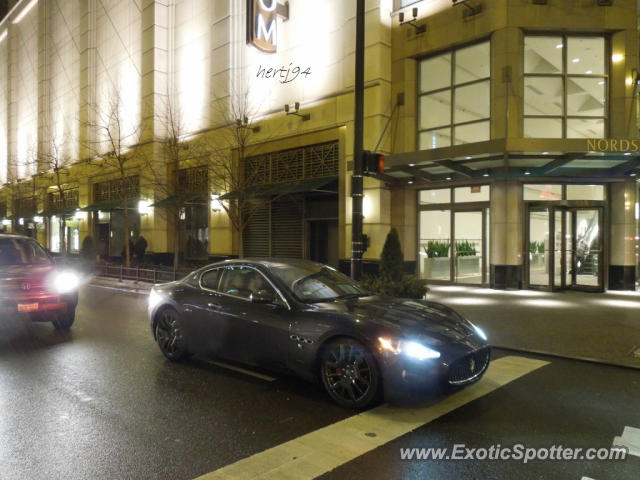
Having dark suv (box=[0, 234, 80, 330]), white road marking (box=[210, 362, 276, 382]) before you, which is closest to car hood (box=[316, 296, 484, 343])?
white road marking (box=[210, 362, 276, 382])

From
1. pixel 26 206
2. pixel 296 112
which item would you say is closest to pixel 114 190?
pixel 26 206

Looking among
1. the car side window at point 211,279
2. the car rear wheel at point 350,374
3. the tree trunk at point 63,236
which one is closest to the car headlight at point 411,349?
the car rear wheel at point 350,374

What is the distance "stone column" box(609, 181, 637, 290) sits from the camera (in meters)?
14.2

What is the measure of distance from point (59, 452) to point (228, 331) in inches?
91.9

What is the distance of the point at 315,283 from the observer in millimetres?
6098

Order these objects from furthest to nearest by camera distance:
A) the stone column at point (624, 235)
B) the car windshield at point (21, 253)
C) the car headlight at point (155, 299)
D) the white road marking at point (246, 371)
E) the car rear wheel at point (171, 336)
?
the stone column at point (624, 235), the car windshield at point (21, 253), the car headlight at point (155, 299), the car rear wheel at point (171, 336), the white road marking at point (246, 371)

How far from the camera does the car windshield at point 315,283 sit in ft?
19.0

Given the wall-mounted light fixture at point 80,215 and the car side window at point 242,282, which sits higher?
the wall-mounted light fixture at point 80,215

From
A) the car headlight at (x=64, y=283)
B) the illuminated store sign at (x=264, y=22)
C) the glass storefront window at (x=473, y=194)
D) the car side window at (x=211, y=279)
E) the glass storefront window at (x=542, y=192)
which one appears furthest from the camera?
the illuminated store sign at (x=264, y=22)

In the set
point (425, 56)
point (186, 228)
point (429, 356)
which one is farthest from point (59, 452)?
point (186, 228)

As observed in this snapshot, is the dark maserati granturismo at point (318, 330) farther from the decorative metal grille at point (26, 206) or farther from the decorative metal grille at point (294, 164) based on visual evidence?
the decorative metal grille at point (26, 206)

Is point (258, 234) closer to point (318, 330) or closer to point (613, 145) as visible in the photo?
point (613, 145)

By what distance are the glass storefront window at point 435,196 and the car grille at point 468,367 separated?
1151 centimetres

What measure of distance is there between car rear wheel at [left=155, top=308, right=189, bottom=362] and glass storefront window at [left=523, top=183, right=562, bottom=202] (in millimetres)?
11706
